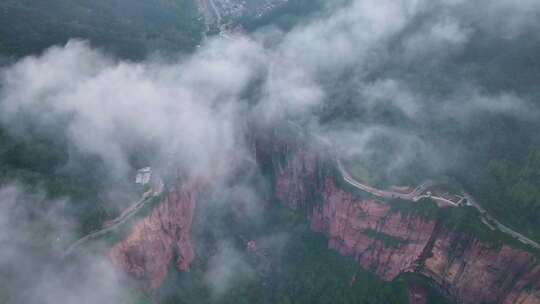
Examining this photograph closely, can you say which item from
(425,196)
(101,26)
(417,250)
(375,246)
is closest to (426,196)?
(425,196)

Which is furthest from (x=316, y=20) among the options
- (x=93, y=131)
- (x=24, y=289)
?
(x=24, y=289)

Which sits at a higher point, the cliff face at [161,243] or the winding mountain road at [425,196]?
the winding mountain road at [425,196]

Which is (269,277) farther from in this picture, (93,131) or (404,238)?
(93,131)

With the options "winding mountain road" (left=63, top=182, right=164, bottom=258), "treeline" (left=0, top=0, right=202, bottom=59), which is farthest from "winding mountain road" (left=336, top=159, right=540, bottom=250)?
"treeline" (left=0, top=0, right=202, bottom=59)

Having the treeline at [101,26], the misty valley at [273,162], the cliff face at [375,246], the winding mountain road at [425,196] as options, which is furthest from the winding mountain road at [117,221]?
the treeline at [101,26]

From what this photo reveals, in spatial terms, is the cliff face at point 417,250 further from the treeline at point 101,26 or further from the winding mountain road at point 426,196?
the treeline at point 101,26
